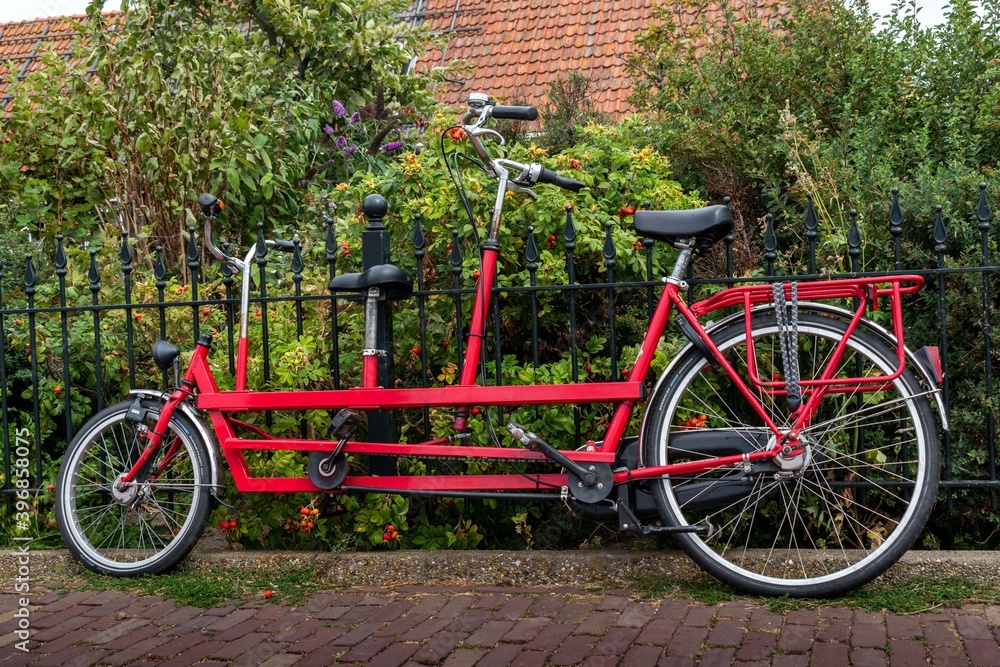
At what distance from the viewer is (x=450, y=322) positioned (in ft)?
14.6

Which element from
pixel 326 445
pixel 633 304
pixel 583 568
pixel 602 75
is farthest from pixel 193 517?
pixel 602 75

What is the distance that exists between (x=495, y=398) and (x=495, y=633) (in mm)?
857

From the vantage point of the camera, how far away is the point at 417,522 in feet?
14.3

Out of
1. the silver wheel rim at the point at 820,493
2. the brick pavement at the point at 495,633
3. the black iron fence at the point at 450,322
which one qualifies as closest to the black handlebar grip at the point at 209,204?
the black iron fence at the point at 450,322

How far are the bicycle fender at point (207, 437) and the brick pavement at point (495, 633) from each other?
1.59 feet

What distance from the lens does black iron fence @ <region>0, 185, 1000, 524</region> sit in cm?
393

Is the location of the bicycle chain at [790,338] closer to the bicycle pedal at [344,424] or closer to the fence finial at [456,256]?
the fence finial at [456,256]

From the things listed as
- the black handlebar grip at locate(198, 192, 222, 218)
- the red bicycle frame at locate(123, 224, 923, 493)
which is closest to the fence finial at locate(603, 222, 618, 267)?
the red bicycle frame at locate(123, 224, 923, 493)

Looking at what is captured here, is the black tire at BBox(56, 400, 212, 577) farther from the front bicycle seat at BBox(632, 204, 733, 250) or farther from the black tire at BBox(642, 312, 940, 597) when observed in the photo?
the front bicycle seat at BBox(632, 204, 733, 250)

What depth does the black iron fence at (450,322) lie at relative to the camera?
3.93 meters

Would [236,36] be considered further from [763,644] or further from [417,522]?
[763,644]

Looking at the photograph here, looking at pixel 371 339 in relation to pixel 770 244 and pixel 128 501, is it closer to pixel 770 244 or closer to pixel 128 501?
pixel 128 501

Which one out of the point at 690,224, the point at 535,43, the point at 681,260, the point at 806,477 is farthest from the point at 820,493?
the point at 535,43

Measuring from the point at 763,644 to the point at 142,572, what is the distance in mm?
2523
